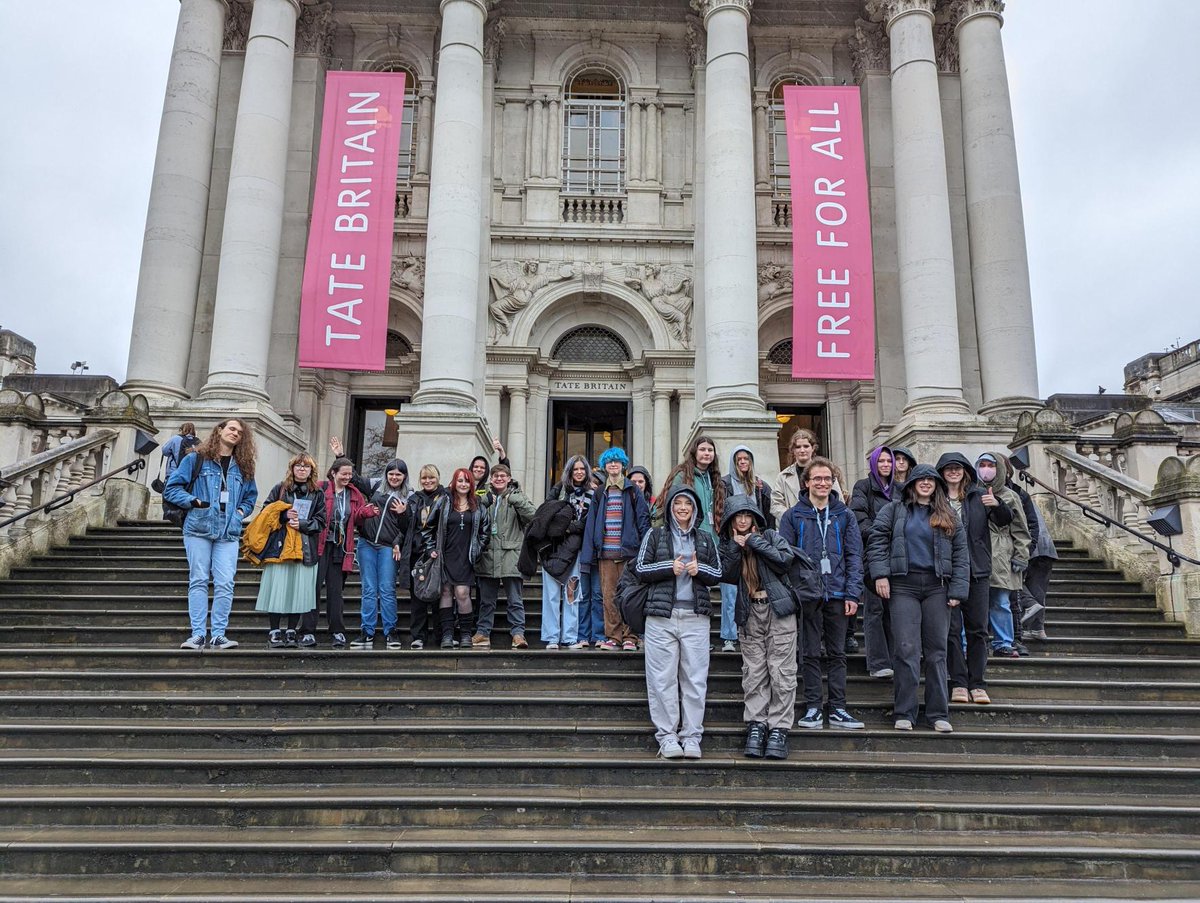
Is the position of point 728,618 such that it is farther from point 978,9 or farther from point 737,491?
point 978,9

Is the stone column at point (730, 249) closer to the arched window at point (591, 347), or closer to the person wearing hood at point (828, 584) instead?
the arched window at point (591, 347)

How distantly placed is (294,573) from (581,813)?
3.58 meters

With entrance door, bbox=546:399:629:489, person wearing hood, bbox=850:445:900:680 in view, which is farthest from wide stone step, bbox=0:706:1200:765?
entrance door, bbox=546:399:629:489

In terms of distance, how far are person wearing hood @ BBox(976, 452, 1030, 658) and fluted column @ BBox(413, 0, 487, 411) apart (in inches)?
335

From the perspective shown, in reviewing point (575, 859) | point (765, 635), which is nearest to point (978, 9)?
point (765, 635)

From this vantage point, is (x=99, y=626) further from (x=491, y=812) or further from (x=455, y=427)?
(x=455, y=427)

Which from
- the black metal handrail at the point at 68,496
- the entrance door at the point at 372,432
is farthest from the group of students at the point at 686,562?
the entrance door at the point at 372,432

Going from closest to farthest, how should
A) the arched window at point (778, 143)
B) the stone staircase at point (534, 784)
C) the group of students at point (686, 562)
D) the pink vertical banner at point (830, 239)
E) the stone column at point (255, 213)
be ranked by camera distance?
the stone staircase at point (534, 784) < the group of students at point (686, 562) < the pink vertical banner at point (830, 239) < the stone column at point (255, 213) < the arched window at point (778, 143)

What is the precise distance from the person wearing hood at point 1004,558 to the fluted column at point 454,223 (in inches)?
335

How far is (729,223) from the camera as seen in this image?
1509cm

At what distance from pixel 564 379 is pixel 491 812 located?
13.4 metres

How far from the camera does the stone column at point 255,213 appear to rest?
14273 millimetres

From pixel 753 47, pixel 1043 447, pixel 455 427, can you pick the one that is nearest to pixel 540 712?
pixel 455 427

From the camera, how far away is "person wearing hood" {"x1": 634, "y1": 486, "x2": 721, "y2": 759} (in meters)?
5.89
